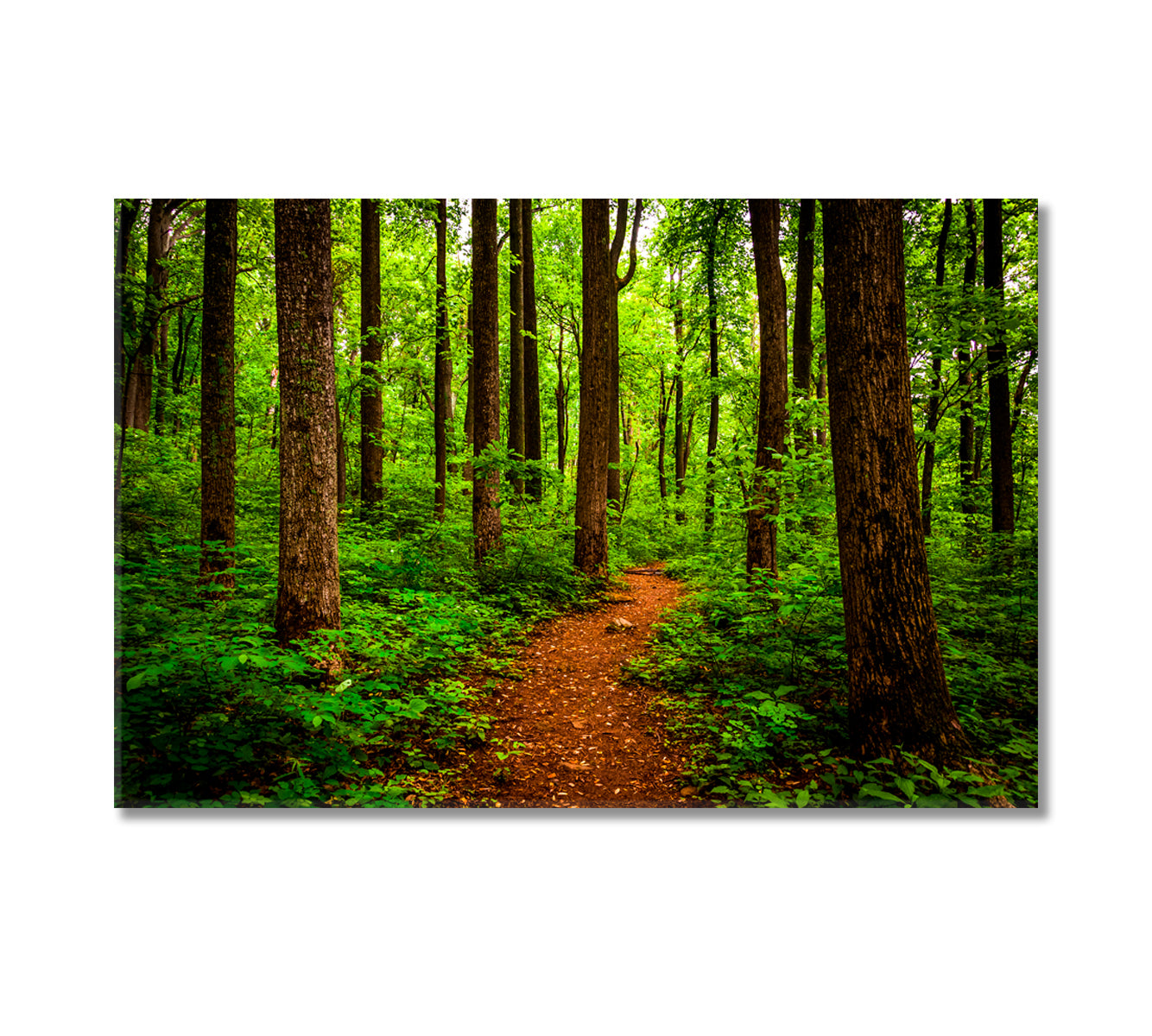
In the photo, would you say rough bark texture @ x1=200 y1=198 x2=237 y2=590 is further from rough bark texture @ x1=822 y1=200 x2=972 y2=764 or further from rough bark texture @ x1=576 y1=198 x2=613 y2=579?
rough bark texture @ x1=822 y1=200 x2=972 y2=764

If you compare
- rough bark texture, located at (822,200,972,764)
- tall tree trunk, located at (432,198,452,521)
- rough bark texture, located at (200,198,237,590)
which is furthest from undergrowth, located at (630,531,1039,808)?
tall tree trunk, located at (432,198,452,521)

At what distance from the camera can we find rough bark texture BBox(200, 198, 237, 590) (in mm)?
4504

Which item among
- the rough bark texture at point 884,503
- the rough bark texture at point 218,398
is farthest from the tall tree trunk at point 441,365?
the rough bark texture at point 884,503

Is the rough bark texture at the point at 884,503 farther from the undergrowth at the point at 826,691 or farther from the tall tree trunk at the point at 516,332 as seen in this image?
the tall tree trunk at the point at 516,332

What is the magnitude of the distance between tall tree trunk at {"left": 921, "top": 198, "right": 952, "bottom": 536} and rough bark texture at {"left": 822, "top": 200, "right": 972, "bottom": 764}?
1264mm

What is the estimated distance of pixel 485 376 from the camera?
680 centimetres

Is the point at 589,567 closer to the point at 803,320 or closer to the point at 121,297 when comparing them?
the point at 803,320

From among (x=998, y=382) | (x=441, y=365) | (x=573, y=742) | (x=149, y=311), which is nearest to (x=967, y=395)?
(x=998, y=382)

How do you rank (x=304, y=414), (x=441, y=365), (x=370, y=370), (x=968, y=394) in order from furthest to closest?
(x=441, y=365)
(x=370, y=370)
(x=968, y=394)
(x=304, y=414)

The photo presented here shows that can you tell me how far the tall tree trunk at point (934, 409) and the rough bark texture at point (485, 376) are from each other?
A: 434 cm

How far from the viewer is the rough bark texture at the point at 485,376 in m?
6.61

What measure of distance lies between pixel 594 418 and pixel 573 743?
4599mm
